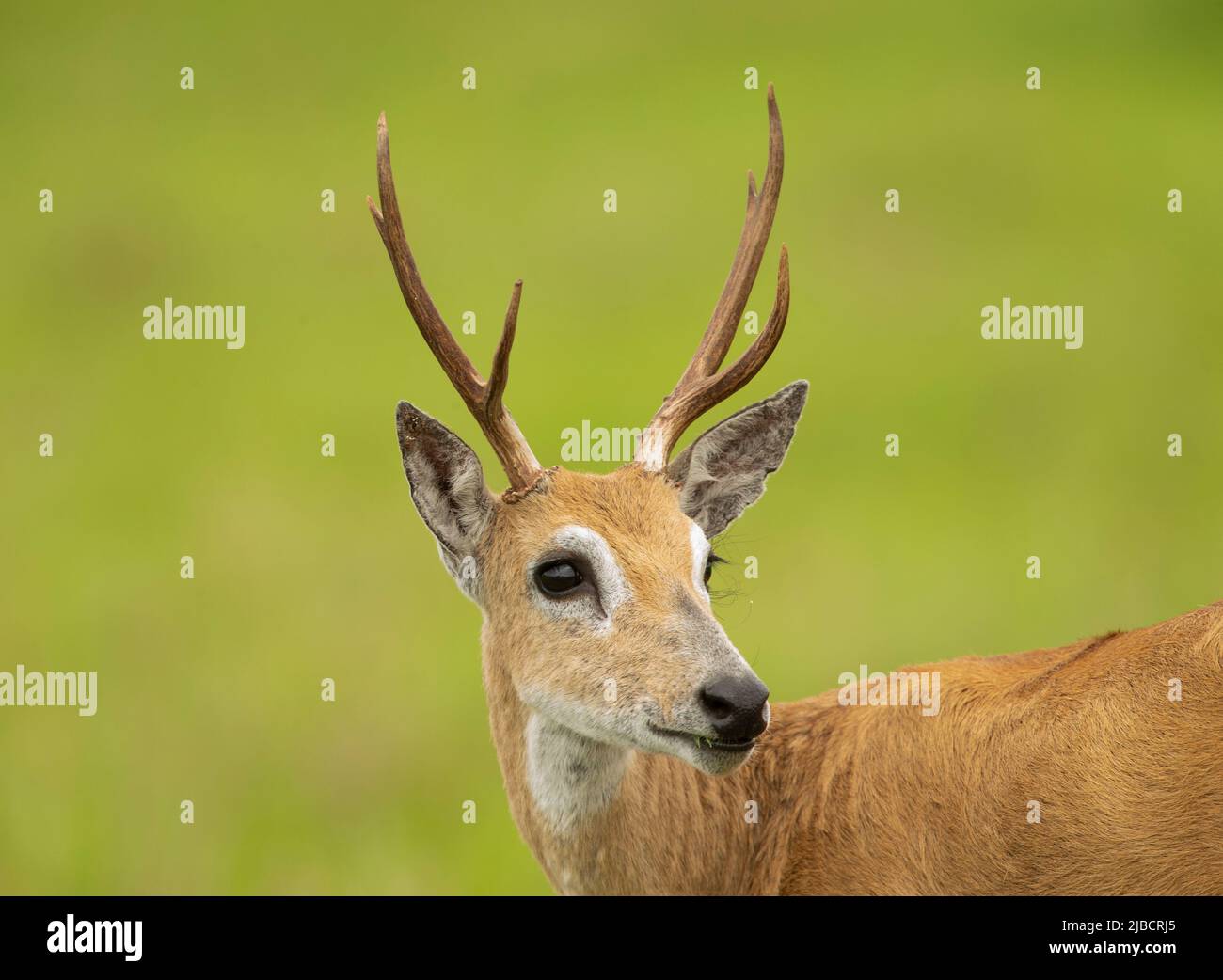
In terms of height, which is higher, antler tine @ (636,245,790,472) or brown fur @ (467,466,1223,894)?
antler tine @ (636,245,790,472)

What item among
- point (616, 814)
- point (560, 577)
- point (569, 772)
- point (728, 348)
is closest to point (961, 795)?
point (616, 814)

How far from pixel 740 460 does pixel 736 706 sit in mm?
2396

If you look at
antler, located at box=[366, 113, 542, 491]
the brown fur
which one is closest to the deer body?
the brown fur

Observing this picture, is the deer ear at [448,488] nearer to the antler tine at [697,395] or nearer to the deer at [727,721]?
the deer at [727,721]

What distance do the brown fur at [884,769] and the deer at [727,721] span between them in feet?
0.04

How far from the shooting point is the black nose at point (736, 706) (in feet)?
27.5

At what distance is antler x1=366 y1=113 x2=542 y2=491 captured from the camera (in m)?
9.58

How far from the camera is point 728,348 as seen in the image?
33.8 ft

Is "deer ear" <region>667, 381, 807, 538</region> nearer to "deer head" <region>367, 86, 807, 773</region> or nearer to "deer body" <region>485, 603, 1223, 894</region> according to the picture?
"deer head" <region>367, 86, 807, 773</region>

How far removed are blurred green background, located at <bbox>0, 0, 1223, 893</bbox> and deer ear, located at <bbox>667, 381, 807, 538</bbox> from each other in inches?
31.9

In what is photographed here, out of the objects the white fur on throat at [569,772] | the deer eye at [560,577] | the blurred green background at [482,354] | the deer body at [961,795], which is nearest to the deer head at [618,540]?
the deer eye at [560,577]

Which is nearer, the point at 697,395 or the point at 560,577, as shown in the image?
the point at 560,577

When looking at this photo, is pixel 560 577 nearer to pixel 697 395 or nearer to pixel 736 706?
pixel 736 706

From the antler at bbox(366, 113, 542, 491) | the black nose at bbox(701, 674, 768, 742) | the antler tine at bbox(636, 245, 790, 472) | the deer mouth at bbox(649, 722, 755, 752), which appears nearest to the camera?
→ the black nose at bbox(701, 674, 768, 742)
